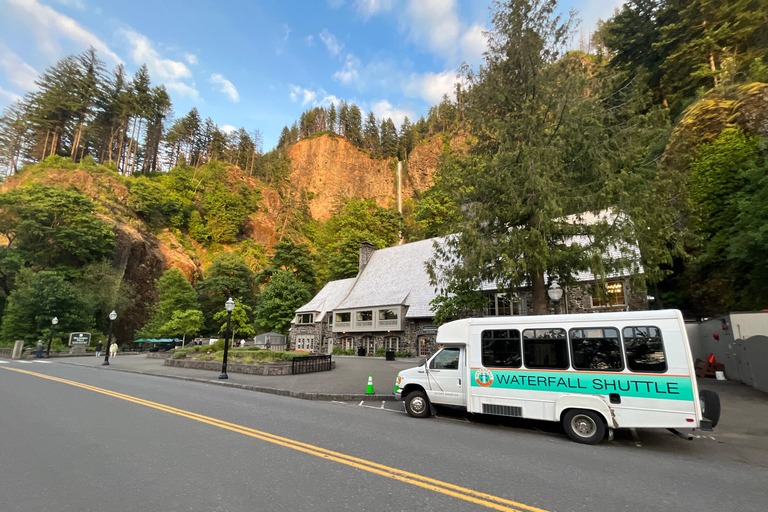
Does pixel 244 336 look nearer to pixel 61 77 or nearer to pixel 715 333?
pixel 715 333

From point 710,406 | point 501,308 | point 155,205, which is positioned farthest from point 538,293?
point 155,205

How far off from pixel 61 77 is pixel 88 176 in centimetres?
2324

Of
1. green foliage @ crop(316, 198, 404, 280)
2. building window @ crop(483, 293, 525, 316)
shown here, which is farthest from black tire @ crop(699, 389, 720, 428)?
green foliage @ crop(316, 198, 404, 280)

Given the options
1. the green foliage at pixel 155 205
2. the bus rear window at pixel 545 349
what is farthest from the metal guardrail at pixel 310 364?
the green foliage at pixel 155 205

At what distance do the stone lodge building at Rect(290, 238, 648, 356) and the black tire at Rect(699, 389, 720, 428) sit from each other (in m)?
16.4

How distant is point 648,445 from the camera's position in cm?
688

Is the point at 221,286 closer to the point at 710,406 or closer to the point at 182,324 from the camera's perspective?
the point at 182,324

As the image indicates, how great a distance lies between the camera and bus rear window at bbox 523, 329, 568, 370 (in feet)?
24.7

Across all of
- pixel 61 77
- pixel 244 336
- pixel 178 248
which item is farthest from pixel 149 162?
pixel 244 336

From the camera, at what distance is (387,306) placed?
31.2m

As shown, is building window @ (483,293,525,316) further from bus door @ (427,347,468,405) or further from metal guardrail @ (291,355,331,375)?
bus door @ (427,347,468,405)

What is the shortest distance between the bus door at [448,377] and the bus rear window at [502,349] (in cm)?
62

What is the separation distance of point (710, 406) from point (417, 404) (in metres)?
5.92

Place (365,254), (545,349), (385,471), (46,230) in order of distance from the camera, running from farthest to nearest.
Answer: (365,254) → (46,230) → (545,349) → (385,471)
